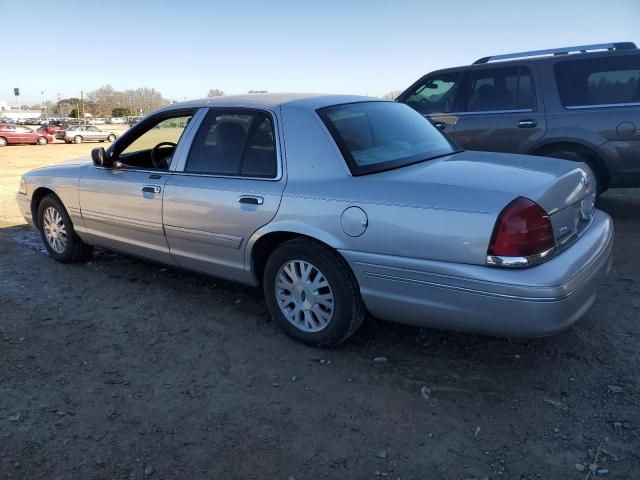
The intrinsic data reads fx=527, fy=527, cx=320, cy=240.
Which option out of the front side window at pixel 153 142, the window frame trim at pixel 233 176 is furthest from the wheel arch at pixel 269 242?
the front side window at pixel 153 142

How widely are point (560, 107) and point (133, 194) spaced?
4.59 meters

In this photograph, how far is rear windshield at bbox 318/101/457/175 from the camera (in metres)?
3.26

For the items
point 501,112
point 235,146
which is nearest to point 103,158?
point 235,146

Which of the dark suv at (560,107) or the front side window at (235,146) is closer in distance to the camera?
the front side window at (235,146)

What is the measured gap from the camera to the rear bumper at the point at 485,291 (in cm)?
257

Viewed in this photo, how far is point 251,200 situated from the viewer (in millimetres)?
3441

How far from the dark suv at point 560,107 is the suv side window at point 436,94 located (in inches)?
1.2

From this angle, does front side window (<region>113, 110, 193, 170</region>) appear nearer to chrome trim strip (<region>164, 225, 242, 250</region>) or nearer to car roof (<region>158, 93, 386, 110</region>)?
car roof (<region>158, 93, 386, 110</region>)

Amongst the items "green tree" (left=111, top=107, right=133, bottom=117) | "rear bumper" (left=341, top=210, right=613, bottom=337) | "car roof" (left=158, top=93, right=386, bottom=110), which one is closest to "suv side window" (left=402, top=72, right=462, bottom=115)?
"car roof" (left=158, top=93, right=386, bottom=110)

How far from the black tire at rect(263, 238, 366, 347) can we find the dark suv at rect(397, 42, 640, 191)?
3.85 metres

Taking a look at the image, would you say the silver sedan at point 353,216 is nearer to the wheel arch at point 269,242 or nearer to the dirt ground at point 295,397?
the wheel arch at point 269,242

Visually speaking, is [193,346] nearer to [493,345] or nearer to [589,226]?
[493,345]

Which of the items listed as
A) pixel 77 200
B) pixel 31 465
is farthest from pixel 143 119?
pixel 31 465

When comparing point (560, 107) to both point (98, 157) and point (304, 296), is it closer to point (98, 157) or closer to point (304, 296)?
point (304, 296)
